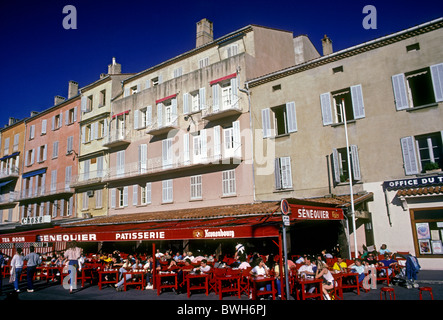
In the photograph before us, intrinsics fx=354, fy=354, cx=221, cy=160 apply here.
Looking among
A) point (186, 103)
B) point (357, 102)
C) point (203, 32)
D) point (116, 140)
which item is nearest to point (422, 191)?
point (357, 102)

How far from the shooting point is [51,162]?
32.4 metres

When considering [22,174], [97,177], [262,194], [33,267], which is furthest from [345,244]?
[22,174]

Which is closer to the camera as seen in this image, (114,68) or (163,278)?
(163,278)

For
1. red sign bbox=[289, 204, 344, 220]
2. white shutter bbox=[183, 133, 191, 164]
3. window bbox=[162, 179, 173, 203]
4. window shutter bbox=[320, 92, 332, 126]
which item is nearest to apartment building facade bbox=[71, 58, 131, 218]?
window bbox=[162, 179, 173, 203]

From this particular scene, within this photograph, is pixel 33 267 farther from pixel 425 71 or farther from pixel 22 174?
pixel 22 174

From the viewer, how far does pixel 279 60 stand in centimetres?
2341

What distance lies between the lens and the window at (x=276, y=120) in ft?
62.7

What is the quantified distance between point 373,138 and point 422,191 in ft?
10.3

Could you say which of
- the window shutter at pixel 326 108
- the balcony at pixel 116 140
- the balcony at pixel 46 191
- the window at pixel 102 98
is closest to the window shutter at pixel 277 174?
the window shutter at pixel 326 108

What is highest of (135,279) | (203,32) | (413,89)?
(203,32)

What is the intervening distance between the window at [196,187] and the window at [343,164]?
850 cm

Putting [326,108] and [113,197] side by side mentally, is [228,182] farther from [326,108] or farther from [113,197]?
[113,197]

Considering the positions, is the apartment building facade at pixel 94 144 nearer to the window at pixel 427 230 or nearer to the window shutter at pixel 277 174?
the window shutter at pixel 277 174
